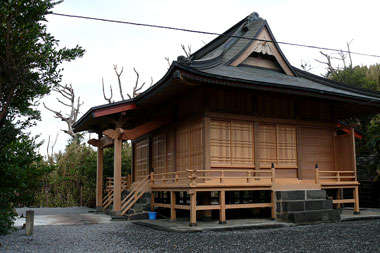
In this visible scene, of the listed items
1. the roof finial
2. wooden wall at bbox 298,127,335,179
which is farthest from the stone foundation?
the roof finial

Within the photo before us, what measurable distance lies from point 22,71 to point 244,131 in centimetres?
725

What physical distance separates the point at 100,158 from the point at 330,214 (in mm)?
10116

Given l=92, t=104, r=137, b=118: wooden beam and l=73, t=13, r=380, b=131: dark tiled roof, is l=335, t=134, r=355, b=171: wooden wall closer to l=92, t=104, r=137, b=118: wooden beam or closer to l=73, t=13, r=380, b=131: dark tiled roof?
l=73, t=13, r=380, b=131: dark tiled roof

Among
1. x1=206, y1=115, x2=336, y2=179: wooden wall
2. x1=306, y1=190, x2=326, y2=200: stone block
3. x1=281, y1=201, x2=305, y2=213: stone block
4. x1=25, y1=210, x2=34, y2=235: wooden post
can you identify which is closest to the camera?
x1=25, y1=210, x2=34, y2=235: wooden post

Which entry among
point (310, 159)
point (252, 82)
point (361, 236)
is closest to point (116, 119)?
point (252, 82)

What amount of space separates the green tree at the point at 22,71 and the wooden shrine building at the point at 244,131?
3.38 metres

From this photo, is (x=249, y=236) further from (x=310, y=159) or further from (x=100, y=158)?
(x=100, y=158)

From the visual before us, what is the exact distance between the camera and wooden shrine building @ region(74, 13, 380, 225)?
11516mm

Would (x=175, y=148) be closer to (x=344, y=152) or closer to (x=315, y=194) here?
(x=315, y=194)

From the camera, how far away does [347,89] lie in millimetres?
14977

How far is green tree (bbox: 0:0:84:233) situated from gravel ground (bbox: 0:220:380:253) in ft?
3.88

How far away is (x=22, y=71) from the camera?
7.95 metres

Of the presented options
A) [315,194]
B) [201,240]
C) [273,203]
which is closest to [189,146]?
[273,203]

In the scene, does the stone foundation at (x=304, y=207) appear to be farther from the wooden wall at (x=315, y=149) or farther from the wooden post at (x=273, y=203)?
the wooden wall at (x=315, y=149)
